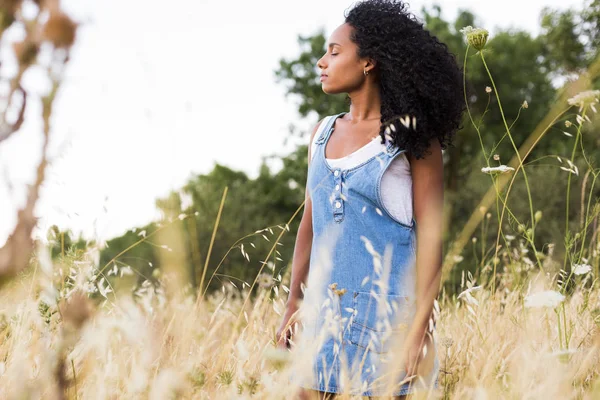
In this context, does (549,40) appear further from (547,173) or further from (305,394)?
(305,394)

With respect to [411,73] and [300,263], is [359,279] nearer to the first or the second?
[300,263]

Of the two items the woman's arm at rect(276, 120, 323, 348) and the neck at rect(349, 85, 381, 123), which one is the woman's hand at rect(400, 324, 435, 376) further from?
the neck at rect(349, 85, 381, 123)

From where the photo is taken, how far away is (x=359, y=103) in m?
2.30

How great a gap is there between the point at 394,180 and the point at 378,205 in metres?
0.10

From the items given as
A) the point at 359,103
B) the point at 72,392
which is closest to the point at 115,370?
the point at 72,392

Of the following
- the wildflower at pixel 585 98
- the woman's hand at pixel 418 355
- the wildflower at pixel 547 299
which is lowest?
the woman's hand at pixel 418 355

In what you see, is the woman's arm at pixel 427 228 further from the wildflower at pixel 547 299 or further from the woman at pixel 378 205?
the wildflower at pixel 547 299

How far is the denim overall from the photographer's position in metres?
1.93

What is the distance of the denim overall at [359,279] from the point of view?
6.33 feet

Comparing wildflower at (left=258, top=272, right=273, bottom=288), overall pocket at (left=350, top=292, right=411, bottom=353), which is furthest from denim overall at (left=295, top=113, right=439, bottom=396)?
wildflower at (left=258, top=272, right=273, bottom=288)

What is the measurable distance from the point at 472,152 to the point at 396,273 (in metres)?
19.0

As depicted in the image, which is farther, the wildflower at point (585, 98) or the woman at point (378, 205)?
the wildflower at point (585, 98)

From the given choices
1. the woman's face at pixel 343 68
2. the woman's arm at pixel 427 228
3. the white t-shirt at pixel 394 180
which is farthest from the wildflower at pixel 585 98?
the woman's face at pixel 343 68

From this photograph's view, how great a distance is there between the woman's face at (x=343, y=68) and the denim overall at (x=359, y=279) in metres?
0.29
